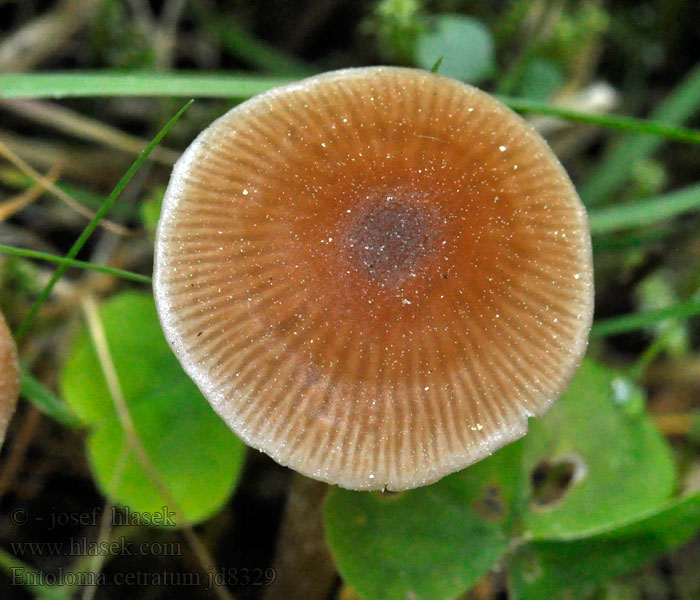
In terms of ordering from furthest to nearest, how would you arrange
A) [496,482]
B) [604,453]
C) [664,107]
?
1. [664,107]
2. [604,453]
3. [496,482]

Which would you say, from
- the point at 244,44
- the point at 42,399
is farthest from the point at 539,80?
the point at 42,399

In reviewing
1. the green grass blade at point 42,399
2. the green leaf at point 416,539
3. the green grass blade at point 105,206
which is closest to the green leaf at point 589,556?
the green leaf at point 416,539

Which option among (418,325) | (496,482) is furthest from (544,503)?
(418,325)

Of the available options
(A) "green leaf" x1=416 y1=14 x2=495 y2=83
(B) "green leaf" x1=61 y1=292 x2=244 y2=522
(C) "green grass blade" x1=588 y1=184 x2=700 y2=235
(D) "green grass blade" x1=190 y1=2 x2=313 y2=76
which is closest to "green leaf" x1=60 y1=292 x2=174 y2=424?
(B) "green leaf" x1=61 y1=292 x2=244 y2=522

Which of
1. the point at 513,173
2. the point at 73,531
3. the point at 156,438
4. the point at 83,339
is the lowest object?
the point at 73,531

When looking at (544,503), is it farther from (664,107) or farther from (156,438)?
(664,107)

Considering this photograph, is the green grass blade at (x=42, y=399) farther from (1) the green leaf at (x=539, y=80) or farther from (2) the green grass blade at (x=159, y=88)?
(1) the green leaf at (x=539, y=80)

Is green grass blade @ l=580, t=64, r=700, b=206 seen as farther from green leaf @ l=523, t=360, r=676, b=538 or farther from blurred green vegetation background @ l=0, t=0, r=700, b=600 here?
green leaf @ l=523, t=360, r=676, b=538
